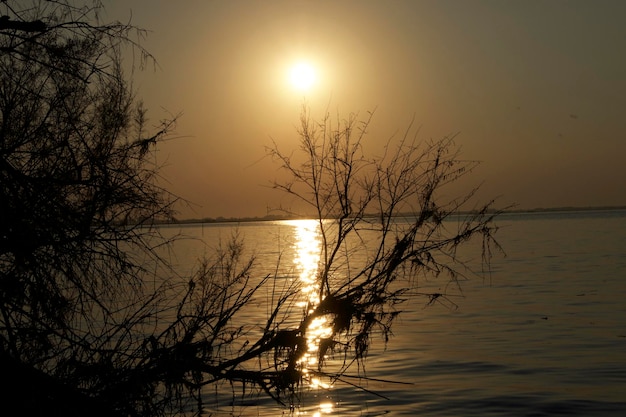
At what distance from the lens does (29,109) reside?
5.30 m

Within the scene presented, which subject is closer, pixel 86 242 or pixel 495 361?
pixel 86 242

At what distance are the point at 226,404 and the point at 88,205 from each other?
7.37m

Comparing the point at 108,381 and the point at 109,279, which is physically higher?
the point at 109,279

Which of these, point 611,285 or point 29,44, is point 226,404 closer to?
point 29,44

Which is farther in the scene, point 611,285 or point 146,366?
point 611,285

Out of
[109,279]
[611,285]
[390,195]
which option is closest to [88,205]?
[109,279]

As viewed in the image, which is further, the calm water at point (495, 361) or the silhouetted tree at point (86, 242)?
the calm water at point (495, 361)

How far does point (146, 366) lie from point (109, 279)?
2.88 feet

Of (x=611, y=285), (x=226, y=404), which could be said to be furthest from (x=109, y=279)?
(x=611, y=285)

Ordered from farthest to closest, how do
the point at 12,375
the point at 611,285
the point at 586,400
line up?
1. the point at 611,285
2. the point at 586,400
3. the point at 12,375

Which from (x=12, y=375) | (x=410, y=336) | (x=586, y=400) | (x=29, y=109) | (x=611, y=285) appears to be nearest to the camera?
(x=12, y=375)

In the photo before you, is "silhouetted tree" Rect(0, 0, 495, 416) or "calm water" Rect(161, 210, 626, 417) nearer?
"silhouetted tree" Rect(0, 0, 495, 416)

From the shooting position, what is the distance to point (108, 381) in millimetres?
6020

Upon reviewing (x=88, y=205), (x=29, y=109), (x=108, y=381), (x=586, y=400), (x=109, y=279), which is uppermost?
(x=29, y=109)
